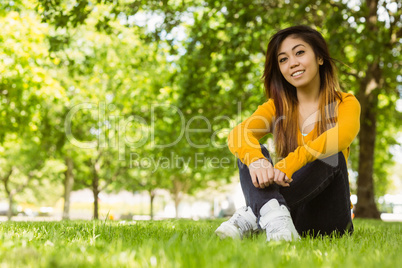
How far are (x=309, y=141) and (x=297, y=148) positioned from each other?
0.11 meters

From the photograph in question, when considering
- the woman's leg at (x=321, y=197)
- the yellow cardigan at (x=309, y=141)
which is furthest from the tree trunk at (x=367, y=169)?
the woman's leg at (x=321, y=197)

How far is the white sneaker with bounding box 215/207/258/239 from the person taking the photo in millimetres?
2500

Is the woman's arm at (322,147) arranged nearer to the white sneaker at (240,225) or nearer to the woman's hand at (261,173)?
the woman's hand at (261,173)

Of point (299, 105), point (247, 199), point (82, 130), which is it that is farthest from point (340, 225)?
point (82, 130)

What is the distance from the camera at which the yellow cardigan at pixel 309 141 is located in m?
2.69

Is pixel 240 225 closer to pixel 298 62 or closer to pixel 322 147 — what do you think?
pixel 322 147

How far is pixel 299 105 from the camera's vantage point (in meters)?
3.41

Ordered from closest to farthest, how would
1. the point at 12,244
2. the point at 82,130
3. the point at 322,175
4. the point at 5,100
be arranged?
the point at 12,244 < the point at 322,175 < the point at 5,100 < the point at 82,130

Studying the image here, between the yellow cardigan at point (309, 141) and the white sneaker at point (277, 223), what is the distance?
29 centimetres

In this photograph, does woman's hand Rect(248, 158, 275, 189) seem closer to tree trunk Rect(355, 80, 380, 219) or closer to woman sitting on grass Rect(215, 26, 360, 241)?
woman sitting on grass Rect(215, 26, 360, 241)

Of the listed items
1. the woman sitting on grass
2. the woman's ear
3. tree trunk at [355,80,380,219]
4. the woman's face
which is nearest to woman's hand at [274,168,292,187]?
the woman sitting on grass

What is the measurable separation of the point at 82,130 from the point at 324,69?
1737cm

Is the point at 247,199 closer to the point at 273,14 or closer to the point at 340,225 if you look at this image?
the point at 340,225

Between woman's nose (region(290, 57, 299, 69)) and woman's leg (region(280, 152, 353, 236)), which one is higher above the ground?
woman's nose (region(290, 57, 299, 69))
